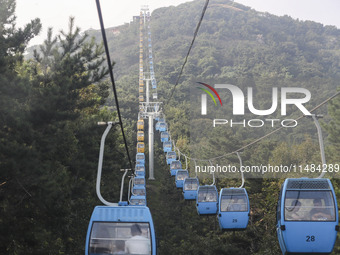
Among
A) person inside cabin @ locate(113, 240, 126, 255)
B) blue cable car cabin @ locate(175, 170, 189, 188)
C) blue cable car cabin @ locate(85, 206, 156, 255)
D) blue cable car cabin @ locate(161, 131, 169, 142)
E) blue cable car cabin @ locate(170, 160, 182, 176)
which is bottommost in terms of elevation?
person inside cabin @ locate(113, 240, 126, 255)

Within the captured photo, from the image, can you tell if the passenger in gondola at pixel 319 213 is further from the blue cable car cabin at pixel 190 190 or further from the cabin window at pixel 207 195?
the blue cable car cabin at pixel 190 190

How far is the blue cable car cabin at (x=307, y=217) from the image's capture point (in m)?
10.8

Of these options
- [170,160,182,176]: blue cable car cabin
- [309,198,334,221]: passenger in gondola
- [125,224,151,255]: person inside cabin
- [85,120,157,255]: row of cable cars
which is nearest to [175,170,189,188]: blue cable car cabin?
[170,160,182,176]: blue cable car cabin

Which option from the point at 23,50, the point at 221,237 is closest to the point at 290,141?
the point at 221,237

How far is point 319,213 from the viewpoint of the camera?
11.1 m

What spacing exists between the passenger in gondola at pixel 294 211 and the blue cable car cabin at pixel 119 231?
3.42 meters

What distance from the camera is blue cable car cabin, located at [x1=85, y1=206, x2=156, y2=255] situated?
10.3 metres

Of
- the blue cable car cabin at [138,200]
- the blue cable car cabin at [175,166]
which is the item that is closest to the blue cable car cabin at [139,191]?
the blue cable car cabin at [138,200]

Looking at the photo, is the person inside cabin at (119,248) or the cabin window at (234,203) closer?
the person inside cabin at (119,248)

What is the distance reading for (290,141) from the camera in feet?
210

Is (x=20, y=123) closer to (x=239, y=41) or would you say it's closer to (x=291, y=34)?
(x=239, y=41)

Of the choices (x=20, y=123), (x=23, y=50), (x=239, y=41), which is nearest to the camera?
(x=20, y=123)

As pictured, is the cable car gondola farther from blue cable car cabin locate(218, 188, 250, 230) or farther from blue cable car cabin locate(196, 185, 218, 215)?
blue cable car cabin locate(196, 185, 218, 215)

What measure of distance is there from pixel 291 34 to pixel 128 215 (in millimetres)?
181249
